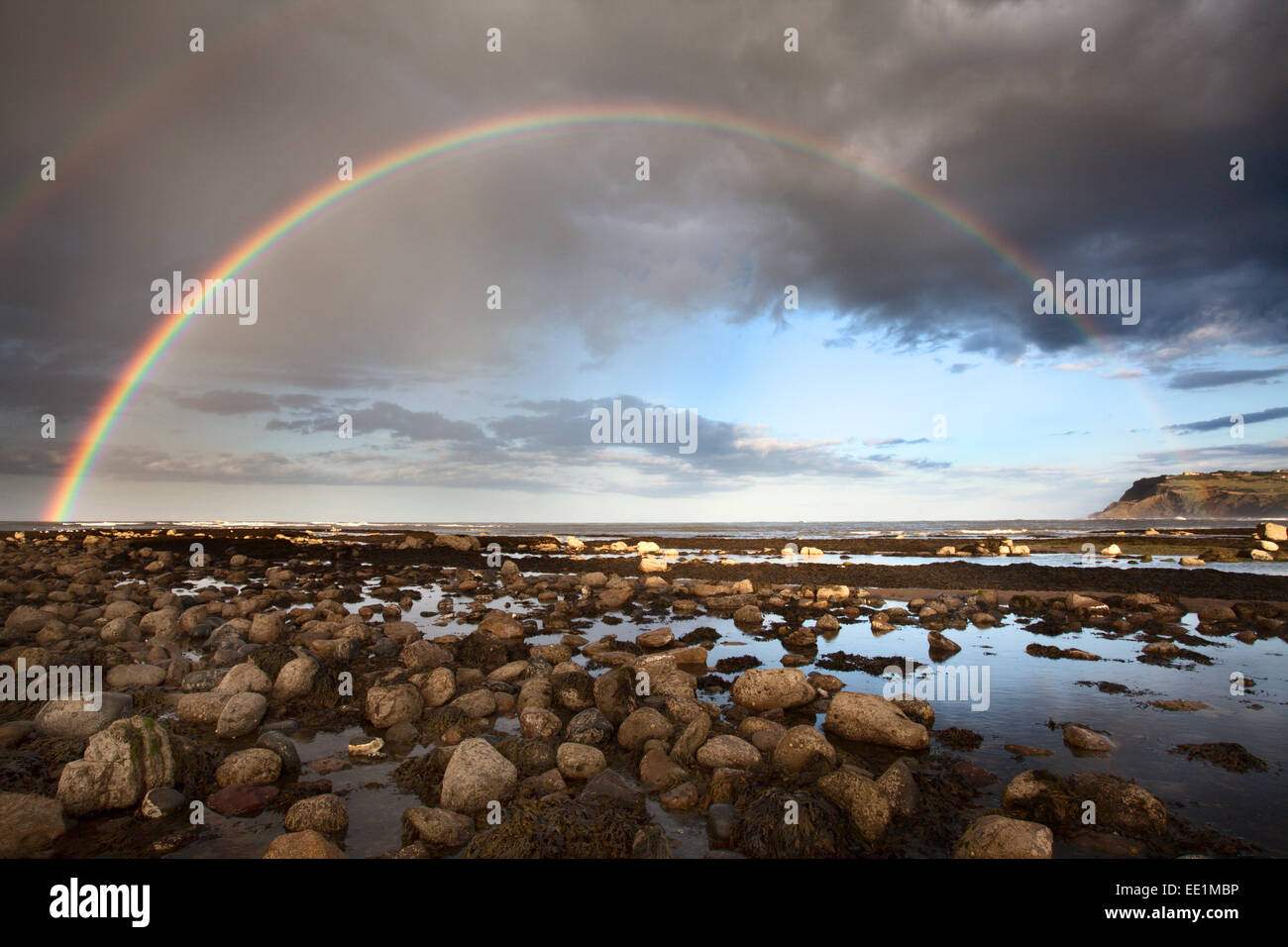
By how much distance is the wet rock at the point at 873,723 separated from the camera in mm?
11031

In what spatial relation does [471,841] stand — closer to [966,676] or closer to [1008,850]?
[1008,850]

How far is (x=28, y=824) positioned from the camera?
24.8 ft

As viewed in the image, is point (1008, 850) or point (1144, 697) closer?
point (1008, 850)

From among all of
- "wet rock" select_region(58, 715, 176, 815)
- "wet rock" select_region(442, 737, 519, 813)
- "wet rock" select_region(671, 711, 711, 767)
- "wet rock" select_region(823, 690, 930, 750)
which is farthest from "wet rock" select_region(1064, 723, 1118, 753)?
"wet rock" select_region(58, 715, 176, 815)

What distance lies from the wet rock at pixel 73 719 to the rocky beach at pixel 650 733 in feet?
0.14

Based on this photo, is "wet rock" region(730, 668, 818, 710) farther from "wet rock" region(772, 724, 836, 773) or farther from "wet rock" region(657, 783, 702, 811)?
"wet rock" region(657, 783, 702, 811)

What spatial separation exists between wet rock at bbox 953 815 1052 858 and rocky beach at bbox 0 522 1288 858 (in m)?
0.03

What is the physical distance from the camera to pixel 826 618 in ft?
75.5

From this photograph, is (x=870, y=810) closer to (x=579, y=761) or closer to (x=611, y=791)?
(x=611, y=791)
